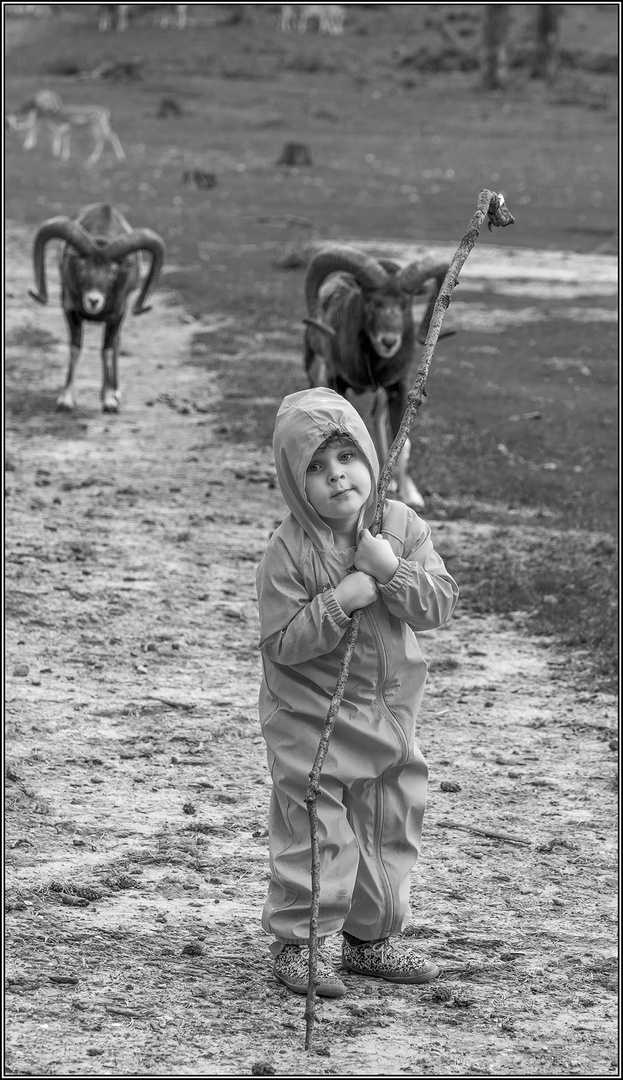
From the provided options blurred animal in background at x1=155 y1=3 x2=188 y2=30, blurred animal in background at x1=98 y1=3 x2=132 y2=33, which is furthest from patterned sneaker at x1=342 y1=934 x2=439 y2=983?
blurred animal in background at x1=155 y1=3 x2=188 y2=30

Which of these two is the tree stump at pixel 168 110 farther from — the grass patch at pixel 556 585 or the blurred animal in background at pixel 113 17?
the grass patch at pixel 556 585

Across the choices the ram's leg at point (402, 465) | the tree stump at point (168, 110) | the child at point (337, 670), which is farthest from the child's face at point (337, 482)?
the tree stump at point (168, 110)

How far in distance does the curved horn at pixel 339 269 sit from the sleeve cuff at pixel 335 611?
5.66m

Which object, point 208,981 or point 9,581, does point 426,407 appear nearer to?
point 9,581

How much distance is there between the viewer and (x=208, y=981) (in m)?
3.71

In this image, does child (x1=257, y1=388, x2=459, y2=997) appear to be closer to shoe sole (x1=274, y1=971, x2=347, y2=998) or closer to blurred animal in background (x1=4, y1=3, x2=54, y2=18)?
shoe sole (x1=274, y1=971, x2=347, y2=998)

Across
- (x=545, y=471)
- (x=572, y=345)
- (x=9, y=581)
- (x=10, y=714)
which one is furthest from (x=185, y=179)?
(x=10, y=714)

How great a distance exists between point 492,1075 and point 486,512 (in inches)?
226

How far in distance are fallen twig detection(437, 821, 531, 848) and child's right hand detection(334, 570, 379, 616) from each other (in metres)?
1.67

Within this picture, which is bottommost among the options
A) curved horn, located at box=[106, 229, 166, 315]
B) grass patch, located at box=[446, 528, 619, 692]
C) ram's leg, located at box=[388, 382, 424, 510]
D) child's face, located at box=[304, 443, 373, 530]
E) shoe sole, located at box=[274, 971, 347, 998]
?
shoe sole, located at box=[274, 971, 347, 998]

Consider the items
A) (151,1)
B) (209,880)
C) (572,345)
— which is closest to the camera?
(209,880)

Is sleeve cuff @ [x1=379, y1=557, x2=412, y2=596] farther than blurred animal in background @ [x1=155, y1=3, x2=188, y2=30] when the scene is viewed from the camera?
No

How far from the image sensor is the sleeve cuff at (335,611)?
11.0 ft

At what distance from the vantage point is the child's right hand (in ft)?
11.1
